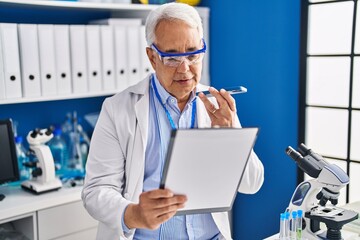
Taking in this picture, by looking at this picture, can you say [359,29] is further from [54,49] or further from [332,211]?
[54,49]

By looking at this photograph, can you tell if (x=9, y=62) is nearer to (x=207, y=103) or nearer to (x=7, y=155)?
(x=7, y=155)

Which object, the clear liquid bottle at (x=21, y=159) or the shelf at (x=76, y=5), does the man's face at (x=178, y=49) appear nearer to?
the shelf at (x=76, y=5)

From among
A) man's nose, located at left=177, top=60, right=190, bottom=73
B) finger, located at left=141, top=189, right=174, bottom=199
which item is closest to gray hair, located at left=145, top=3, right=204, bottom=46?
man's nose, located at left=177, top=60, right=190, bottom=73

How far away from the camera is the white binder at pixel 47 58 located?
228 centimetres

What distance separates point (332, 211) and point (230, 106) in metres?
0.50

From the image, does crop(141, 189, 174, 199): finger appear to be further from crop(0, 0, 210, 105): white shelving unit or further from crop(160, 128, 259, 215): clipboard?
crop(0, 0, 210, 105): white shelving unit

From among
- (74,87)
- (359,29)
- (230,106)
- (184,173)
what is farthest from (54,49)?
(359,29)

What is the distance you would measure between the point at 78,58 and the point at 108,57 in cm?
17

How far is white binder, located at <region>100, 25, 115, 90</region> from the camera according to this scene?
8.14 feet

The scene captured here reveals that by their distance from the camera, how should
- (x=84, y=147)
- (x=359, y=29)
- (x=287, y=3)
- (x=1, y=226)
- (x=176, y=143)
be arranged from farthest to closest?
(x=84, y=147) → (x=287, y=3) → (x=359, y=29) → (x=1, y=226) → (x=176, y=143)

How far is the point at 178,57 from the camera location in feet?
5.01

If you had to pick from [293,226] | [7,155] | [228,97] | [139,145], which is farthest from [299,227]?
[7,155]

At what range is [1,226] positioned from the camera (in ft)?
7.20

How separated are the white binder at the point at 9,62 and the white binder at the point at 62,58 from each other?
0.67ft
